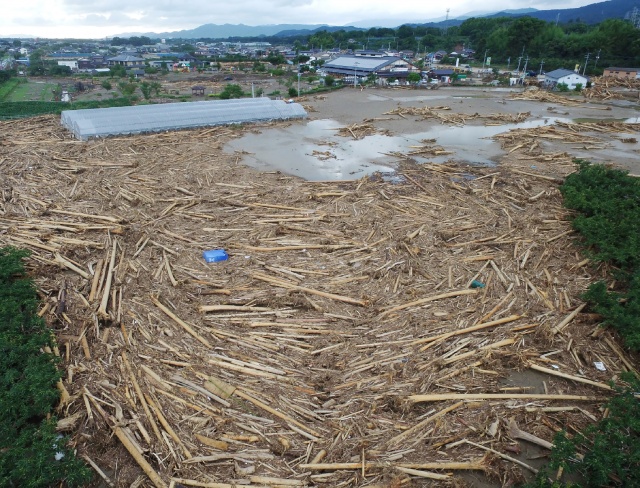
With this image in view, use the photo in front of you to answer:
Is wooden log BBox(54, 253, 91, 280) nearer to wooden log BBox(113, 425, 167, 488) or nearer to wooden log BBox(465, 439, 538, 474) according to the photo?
wooden log BBox(113, 425, 167, 488)

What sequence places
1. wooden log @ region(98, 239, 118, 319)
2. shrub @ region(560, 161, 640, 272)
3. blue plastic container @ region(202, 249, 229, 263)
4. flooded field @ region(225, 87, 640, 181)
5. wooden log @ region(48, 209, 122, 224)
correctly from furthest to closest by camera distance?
flooded field @ region(225, 87, 640, 181), wooden log @ region(48, 209, 122, 224), blue plastic container @ region(202, 249, 229, 263), shrub @ region(560, 161, 640, 272), wooden log @ region(98, 239, 118, 319)

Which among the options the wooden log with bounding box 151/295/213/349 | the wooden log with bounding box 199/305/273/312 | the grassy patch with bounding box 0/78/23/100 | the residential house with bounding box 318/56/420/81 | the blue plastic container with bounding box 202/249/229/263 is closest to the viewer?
the wooden log with bounding box 151/295/213/349

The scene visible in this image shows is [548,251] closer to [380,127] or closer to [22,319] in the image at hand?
[22,319]

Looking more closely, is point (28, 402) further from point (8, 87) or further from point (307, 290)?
point (8, 87)

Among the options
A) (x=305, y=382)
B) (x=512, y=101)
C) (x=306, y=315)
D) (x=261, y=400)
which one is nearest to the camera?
(x=261, y=400)

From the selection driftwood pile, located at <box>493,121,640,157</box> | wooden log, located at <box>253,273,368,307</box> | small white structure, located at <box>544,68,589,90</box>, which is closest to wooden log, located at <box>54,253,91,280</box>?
wooden log, located at <box>253,273,368,307</box>

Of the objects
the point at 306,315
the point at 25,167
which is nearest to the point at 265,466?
the point at 306,315

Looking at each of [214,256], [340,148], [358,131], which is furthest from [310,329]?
[358,131]
